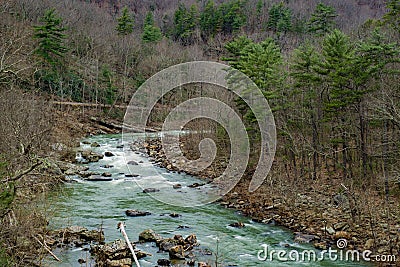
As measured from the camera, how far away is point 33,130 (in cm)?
1603

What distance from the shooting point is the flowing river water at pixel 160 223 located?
11312 millimetres

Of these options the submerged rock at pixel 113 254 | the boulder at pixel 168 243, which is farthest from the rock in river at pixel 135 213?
the submerged rock at pixel 113 254

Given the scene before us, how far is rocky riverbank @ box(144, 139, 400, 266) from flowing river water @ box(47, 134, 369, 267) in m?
0.71

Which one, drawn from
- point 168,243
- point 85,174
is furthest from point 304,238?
point 85,174

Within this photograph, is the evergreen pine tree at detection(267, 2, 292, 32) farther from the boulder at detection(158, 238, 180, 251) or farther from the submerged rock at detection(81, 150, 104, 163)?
the boulder at detection(158, 238, 180, 251)

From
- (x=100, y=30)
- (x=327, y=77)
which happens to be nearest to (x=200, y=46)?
(x=100, y=30)

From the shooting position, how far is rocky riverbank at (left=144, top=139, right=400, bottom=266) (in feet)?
41.6

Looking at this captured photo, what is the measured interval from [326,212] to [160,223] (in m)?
6.22

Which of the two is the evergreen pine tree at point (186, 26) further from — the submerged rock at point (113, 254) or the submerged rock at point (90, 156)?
the submerged rock at point (113, 254)

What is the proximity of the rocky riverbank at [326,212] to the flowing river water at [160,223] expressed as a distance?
710mm

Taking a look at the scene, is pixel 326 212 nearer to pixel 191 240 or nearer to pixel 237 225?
pixel 237 225

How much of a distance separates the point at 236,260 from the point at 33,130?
31.3 ft

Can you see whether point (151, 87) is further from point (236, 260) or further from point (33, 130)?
point (236, 260)

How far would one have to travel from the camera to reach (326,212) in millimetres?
15461
